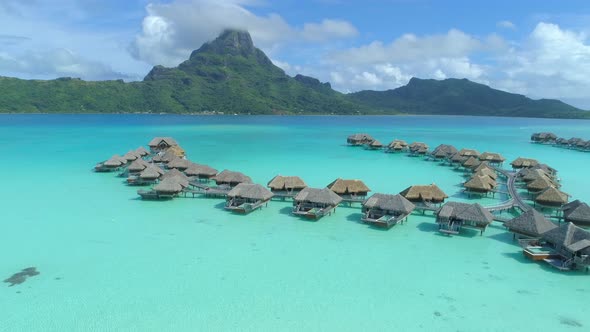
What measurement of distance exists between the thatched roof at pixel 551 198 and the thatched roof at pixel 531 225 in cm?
649

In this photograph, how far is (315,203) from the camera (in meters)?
21.8

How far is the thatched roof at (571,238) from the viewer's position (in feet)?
48.6

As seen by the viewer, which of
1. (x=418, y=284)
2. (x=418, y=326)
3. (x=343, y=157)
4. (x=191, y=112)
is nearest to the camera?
(x=418, y=326)

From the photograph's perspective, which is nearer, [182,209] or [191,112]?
[182,209]

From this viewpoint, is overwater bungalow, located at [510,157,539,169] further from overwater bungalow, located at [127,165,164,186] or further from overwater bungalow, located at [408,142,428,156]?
overwater bungalow, located at [127,165,164,186]

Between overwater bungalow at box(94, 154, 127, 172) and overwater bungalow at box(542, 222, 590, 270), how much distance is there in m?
33.5

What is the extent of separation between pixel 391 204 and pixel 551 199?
441 inches

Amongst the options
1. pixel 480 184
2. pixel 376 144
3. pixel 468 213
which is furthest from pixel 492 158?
pixel 468 213

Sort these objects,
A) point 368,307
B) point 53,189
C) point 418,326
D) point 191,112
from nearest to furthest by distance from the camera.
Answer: point 418,326 < point 368,307 < point 53,189 < point 191,112

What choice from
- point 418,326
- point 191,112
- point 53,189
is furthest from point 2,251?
point 191,112

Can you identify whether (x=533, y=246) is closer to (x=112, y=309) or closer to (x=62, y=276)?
(x=112, y=309)

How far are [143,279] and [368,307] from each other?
8.64 meters

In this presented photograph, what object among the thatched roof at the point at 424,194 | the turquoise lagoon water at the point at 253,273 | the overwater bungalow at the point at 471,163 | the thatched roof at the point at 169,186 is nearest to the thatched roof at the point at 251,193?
the turquoise lagoon water at the point at 253,273

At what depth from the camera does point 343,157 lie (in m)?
46.9
